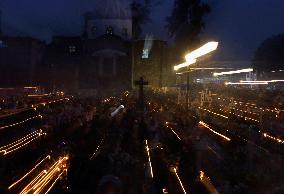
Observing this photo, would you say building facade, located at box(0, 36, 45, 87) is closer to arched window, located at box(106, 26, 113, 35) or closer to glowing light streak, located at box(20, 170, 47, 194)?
arched window, located at box(106, 26, 113, 35)

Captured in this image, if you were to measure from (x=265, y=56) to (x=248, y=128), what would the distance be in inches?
3211

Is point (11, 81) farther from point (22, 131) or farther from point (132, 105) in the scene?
point (22, 131)

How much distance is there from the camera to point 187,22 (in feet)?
256

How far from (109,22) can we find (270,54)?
36.8 metres

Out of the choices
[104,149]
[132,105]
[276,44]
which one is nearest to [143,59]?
[132,105]

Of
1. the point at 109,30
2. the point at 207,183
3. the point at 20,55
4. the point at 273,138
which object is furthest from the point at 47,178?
the point at 109,30

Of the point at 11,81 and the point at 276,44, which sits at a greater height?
the point at 276,44

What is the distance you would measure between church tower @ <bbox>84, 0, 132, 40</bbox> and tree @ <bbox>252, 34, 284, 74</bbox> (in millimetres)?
25201

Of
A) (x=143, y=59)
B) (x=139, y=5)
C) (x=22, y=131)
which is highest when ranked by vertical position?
(x=139, y=5)

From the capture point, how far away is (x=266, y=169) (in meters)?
13.9

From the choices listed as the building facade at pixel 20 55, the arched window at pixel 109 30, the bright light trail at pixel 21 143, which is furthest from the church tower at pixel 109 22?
the bright light trail at pixel 21 143

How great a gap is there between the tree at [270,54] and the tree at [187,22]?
1737 cm

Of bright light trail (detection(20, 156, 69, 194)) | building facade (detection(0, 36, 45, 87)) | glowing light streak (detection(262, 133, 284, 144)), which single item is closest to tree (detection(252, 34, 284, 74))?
building facade (detection(0, 36, 45, 87))

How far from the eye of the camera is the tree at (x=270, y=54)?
297 feet
